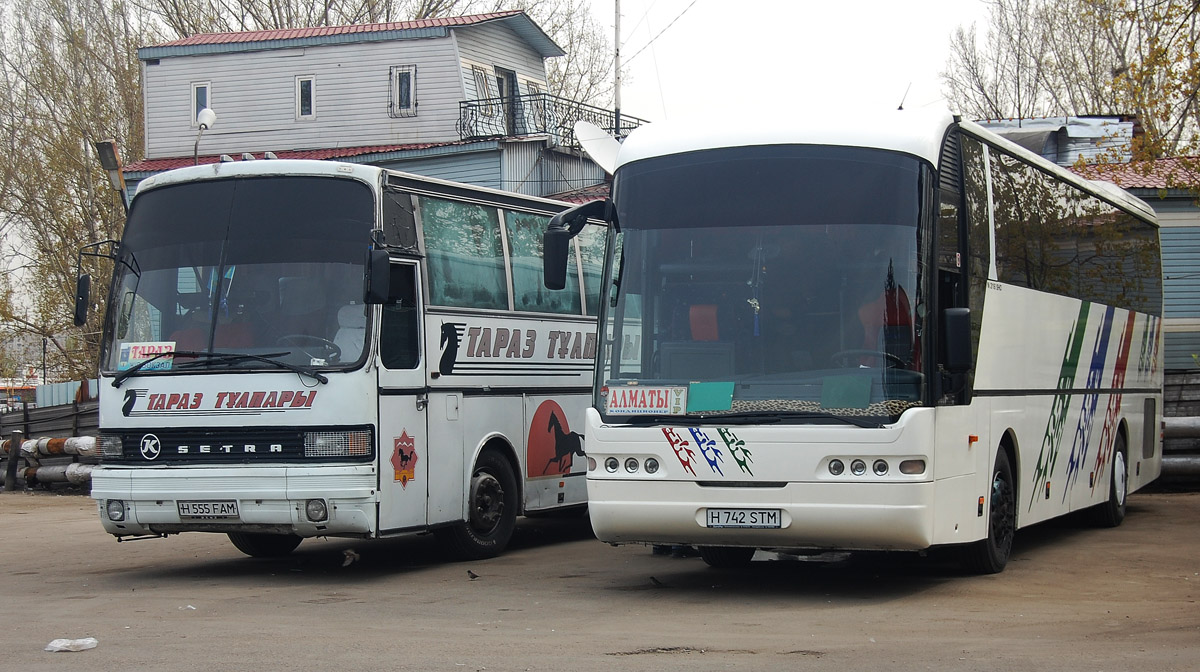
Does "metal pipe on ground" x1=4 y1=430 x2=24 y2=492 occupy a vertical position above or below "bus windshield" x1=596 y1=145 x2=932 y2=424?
below

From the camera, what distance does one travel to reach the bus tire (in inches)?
518

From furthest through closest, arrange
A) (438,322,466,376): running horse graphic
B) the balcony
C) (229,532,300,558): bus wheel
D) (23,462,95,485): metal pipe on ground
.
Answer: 1. the balcony
2. (23,462,95,485): metal pipe on ground
3. (229,532,300,558): bus wheel
4. (438,322,466,376): running horse graphic

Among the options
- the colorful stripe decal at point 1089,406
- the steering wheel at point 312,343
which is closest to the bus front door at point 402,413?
the steering wheel at point 312,343

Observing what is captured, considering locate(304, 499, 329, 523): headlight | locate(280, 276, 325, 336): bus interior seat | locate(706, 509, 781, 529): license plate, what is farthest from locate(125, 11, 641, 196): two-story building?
locate(706, 509, 781, 529): license plate

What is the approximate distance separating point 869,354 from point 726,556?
319 cm

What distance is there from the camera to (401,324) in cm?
1209

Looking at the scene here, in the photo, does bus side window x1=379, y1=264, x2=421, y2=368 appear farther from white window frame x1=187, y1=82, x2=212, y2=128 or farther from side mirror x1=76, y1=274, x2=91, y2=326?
white window frame x1=187, y1=82, x2=212, y2=128

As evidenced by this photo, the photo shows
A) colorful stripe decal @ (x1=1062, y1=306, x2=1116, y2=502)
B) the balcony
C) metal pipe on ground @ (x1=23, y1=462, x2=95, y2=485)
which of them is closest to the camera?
colorful stripe decal @ (x1=1062, y1=306, x2=1116, y2=502)

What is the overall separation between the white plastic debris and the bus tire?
14.9 ft

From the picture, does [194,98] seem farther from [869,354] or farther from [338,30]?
[869,354]

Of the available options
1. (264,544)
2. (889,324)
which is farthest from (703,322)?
(264,544)

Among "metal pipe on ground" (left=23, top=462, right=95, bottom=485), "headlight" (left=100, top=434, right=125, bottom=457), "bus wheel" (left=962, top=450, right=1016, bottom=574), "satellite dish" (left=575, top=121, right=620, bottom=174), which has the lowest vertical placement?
"metal pipe on ground" (left=23, top=462, right=95, bottom=485)

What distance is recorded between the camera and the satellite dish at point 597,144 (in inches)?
491

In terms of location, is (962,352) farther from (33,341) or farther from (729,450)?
(33,341)
